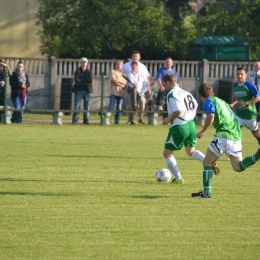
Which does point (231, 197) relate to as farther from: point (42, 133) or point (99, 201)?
point (42, 133)

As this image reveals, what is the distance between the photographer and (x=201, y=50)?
101ft

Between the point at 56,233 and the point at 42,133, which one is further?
the point at 42,133

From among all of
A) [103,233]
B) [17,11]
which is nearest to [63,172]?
[103,233]

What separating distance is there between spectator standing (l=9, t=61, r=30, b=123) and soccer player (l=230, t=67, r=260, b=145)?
8.01 m

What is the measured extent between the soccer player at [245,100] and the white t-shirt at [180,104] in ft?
13.2

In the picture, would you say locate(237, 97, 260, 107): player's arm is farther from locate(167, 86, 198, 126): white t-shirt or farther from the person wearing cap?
the person wearing cap

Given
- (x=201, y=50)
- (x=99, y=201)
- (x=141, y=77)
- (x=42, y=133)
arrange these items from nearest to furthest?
(x=99, y=201)
(x=42, y=133)
(x=141, y=77)
(x=201, y=50)

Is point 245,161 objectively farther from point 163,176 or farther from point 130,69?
point 130,69

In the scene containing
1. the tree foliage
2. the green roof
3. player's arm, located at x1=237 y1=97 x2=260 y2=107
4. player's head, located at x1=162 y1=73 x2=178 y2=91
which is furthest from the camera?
the tree foliage

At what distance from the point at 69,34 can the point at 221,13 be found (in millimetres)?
6246

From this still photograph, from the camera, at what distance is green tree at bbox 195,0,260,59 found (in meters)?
33.3

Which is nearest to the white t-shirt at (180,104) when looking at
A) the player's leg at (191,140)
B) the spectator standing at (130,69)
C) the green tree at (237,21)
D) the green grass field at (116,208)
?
the player's leg at (191,140)

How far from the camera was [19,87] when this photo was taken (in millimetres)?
22844

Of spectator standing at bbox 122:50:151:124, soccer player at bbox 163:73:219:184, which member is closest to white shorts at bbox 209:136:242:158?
soccer player at bbox 163:73:219:184
